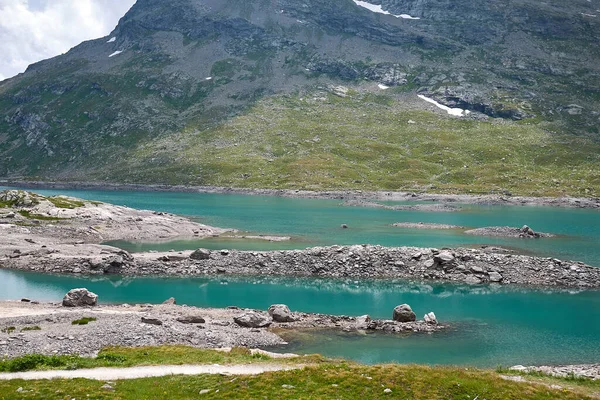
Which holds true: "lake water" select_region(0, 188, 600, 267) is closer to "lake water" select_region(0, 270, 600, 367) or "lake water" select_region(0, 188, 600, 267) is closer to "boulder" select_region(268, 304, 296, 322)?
"lake water" select_region(0, 270, 600, 367)

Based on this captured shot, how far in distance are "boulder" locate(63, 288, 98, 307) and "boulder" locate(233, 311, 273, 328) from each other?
17520 mm

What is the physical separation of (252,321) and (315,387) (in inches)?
838

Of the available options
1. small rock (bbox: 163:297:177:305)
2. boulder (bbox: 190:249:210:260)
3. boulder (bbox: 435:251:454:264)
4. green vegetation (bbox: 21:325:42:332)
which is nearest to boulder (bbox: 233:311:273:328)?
small rock (bbox: 163:297:177:305)

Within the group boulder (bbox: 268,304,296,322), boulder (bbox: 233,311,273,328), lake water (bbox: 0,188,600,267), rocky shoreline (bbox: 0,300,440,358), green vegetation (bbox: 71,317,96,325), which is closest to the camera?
rocky shoreline (bbox: 0,300,440,358)

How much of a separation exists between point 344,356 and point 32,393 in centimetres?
Result: 2377

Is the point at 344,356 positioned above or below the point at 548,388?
below

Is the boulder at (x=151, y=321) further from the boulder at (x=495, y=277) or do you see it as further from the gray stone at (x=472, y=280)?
the boulder at (x=495, y=277)

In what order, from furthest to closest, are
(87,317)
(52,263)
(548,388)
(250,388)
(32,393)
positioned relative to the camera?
(52,263) → (87,317) → (548,388) → (250,388) → (32,393)

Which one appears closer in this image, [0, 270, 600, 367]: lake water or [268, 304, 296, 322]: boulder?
[0, 270, 600, 367]: lake water

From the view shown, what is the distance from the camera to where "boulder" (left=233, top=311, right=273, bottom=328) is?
4441 centimetres

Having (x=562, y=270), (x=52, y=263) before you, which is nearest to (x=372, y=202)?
(x=562, y=270)

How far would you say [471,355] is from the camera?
39.1 metres

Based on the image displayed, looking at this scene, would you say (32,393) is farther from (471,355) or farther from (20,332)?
(471,355)

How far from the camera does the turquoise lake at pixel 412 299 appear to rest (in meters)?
40.2
